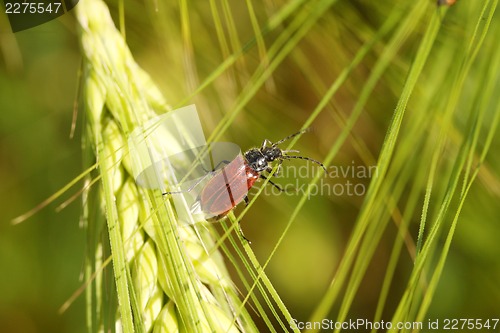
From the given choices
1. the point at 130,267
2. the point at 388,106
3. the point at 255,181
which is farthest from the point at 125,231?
the point at 388,106

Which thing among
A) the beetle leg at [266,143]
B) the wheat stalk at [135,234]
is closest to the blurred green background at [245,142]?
the beetle leg at [266,143]

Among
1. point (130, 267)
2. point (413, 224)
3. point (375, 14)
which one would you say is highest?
point (375, 14)

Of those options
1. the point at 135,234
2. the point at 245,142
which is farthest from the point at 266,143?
the point at 135,234

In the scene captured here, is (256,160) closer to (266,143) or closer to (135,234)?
(266,143)

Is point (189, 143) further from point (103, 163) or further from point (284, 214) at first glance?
point (284, 214)

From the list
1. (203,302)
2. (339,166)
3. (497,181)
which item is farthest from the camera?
(339,166)

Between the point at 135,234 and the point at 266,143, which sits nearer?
the point at 135,234

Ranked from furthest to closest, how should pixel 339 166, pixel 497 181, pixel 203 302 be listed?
pixel 339 166 < pixel 497 181 < pixel 203 302

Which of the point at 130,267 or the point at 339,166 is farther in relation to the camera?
the point at 339,166

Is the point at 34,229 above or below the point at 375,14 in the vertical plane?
below
